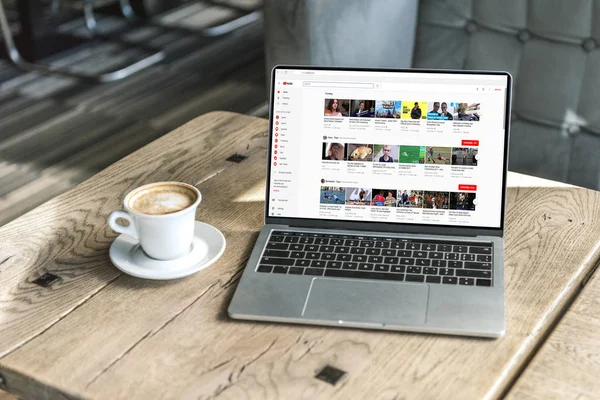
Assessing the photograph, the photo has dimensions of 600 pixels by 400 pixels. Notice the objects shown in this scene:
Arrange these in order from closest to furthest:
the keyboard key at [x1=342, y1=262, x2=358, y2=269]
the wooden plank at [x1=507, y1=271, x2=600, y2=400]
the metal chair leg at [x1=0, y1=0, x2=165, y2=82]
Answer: the wooden plank at [x1=507, y1=271, x2=600, y2=400]
the keyboard key at [x1=342, y1=262, x2=358, y2=269]
the metal chair leg at [x1=0, y1=0, x2=165, y2=82]

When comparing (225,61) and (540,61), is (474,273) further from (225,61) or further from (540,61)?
(225,61)

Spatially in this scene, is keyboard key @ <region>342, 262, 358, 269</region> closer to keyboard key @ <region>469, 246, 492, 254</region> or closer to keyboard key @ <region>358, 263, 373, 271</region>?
keyboard key @ <region>358, 263, 373, 271</region>

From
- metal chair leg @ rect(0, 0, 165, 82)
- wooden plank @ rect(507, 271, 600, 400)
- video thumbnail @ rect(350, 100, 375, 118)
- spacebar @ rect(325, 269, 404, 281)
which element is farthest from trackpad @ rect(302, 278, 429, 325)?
metal chair leg @ rect(0, 0, 165, 82)

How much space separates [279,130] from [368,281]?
252 millimetres

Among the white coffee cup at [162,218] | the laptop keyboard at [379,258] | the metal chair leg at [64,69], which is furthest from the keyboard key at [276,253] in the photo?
the metal chair leg at [64,69]

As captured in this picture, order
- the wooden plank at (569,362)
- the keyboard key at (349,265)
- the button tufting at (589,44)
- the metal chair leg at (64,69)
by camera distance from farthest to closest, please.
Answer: the metal chair leg at (64,69), the button tufting at (589,44), the keyboard key at (349,265), the wooden plank at (569,362)

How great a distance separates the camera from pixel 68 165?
2742 millimetres

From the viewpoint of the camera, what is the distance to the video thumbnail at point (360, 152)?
104 cm

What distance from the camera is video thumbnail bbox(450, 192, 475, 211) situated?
102cm

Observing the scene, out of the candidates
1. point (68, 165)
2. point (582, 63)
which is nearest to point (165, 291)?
point (582, 63)

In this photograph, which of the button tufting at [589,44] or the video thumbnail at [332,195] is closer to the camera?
the video thumbnail at [332,195]

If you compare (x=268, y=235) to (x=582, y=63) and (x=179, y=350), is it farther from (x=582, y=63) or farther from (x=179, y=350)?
(x=582, y=63)

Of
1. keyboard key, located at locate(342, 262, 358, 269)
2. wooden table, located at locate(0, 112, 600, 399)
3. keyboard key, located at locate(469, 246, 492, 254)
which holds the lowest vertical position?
wooden table, located at locate(0, 112, 600, 399)

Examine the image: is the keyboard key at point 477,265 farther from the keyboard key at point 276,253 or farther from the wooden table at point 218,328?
the keyboard key at point 276,253
